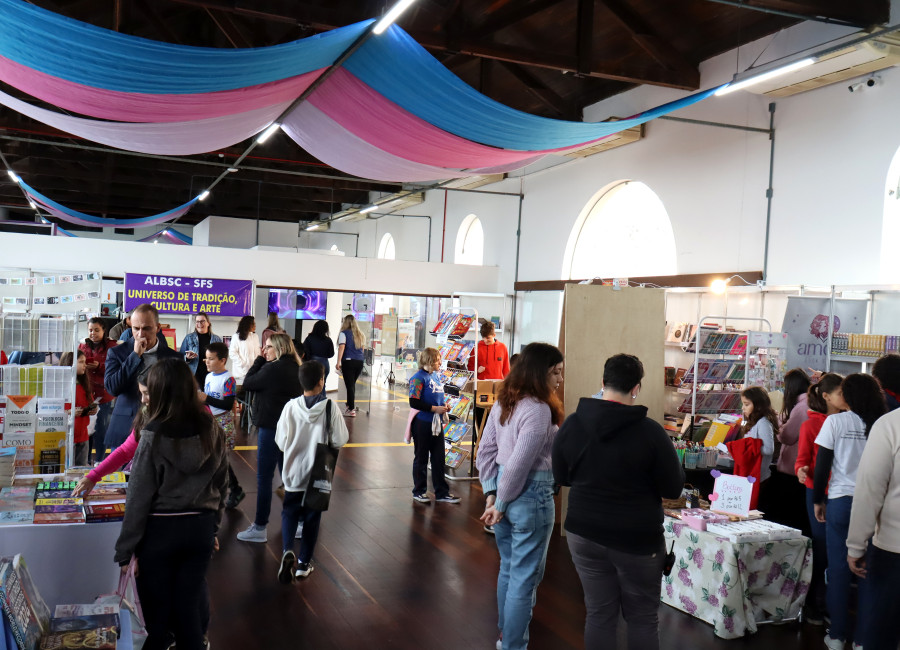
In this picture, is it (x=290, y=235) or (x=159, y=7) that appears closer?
(x=159, y=7)

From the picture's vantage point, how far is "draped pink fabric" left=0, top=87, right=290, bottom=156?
239 inches

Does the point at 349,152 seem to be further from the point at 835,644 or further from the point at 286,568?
the point at 835,644

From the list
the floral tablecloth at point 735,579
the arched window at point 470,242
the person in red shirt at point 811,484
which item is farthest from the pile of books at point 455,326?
the arched window at point 470,242

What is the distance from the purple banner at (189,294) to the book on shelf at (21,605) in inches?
323

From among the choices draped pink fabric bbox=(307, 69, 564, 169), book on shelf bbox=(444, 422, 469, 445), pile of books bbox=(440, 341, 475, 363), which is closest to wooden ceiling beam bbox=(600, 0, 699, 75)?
draped pink fabric bbox=(307, 69, 564, 169)

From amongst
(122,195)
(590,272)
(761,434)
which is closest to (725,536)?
(761,434)

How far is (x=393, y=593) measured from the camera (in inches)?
181

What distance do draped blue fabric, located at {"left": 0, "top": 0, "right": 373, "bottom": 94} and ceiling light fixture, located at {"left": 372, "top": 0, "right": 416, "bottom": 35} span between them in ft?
0.25

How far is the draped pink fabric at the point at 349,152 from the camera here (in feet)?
21.4

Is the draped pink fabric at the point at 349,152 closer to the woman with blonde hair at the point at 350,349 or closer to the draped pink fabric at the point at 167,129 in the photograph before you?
the draped pink fabric at the point at 167,129

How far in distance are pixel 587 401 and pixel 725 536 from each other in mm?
1856

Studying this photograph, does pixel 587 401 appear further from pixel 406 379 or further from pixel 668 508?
pixel 406 379

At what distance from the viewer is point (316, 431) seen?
177 inches

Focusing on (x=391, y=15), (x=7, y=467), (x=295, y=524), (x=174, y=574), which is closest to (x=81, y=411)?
(x=7, y=467)
